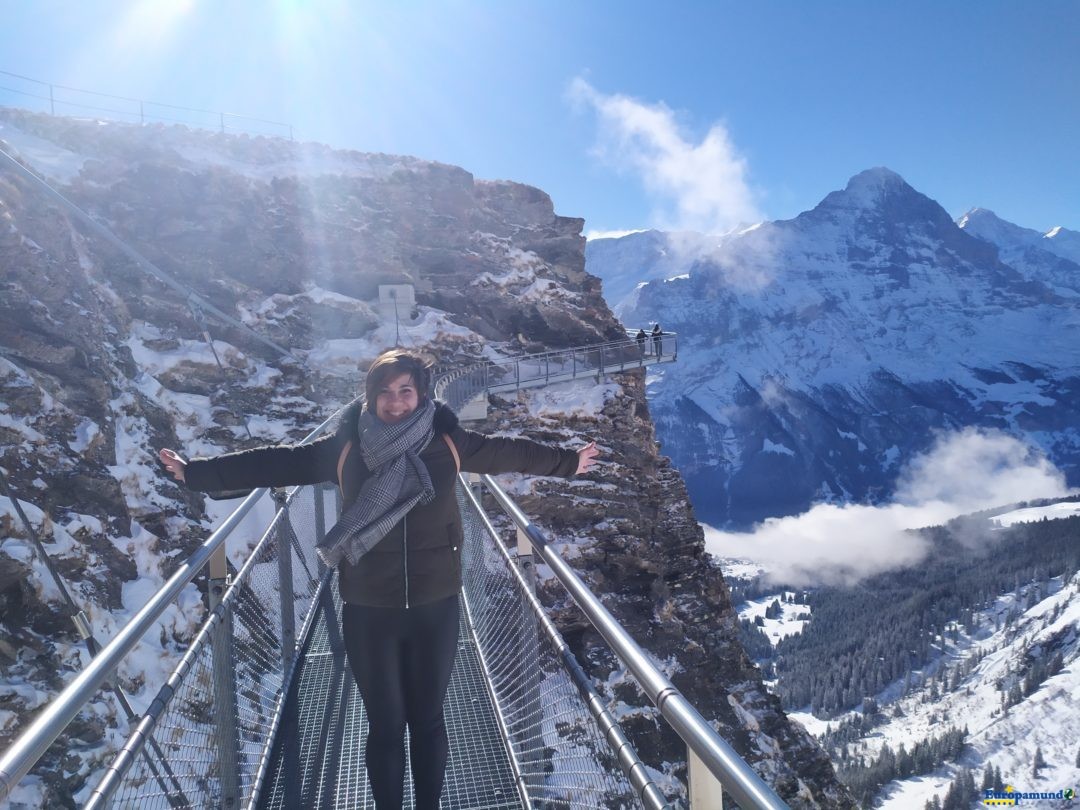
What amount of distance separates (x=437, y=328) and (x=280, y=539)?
73.5 feet

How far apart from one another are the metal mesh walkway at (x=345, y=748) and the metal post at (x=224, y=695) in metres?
0.42

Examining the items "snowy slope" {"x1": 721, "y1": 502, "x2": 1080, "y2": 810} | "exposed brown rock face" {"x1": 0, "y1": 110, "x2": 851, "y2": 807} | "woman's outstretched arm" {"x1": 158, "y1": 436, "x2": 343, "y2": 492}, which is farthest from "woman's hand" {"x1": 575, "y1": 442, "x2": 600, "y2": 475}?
"snowy slope" {"x1": 721, "y1": 502, "x2": 1080, "y2": 810}

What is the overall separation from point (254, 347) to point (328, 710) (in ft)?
65.0

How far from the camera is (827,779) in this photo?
851 inches

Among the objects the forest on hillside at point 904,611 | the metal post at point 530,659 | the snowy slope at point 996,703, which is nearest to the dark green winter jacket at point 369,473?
the metal post at point 530,659

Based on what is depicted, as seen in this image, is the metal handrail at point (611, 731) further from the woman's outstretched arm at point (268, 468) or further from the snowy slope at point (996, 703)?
the snowy slope at point (996, 703)

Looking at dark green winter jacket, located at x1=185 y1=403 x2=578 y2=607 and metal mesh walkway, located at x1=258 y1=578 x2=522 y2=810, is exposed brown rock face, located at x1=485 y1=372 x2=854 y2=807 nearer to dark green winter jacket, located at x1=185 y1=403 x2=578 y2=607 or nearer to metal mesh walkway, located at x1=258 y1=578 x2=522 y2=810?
metal mesh walkway, located at x1=258 y1=578 x2=522 y2=810

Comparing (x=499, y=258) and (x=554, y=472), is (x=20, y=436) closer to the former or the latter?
(x=554, y=472)

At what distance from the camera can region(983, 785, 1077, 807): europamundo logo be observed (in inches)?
3693

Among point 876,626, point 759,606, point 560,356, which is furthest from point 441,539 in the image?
Answer: point 759,606

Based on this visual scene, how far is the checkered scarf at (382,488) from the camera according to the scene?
284cm

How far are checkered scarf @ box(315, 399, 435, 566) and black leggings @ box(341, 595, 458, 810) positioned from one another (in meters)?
0.32

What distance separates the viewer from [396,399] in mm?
2973

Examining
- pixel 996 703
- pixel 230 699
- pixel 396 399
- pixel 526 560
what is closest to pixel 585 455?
pixel 526 560
